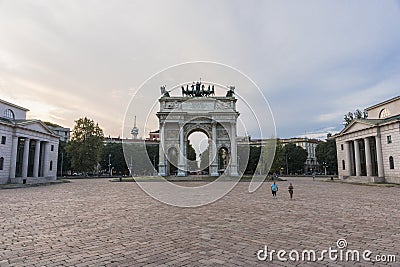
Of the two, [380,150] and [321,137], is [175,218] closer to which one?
[380,150]

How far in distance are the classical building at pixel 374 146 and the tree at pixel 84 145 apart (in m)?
52.2

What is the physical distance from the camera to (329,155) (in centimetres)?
8100

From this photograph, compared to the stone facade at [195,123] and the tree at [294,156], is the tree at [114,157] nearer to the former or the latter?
the stone facade at [195,123]

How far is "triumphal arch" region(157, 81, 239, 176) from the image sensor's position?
202 ft

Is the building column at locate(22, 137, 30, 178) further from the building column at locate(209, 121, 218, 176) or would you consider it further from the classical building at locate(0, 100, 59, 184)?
the building column at locate(209, 121, 218, 176)

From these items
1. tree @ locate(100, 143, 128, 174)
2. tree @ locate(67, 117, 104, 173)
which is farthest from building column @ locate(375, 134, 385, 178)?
tree @ locate(100, 143, 128, 174)

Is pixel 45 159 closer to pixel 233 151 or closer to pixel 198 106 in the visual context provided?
pixel 198 106

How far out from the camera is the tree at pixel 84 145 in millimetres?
65812

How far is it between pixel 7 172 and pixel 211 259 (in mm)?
42998

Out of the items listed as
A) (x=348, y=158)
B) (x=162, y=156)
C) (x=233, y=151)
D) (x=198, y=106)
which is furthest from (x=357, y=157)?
(x=162, y=156)

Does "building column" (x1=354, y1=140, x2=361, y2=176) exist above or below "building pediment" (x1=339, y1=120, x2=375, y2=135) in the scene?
below

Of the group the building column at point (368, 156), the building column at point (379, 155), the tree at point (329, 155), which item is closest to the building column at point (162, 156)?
the building column at point (368, 156)

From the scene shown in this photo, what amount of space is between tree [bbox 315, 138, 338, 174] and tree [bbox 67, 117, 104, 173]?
60.9m

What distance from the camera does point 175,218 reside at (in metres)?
12.1
